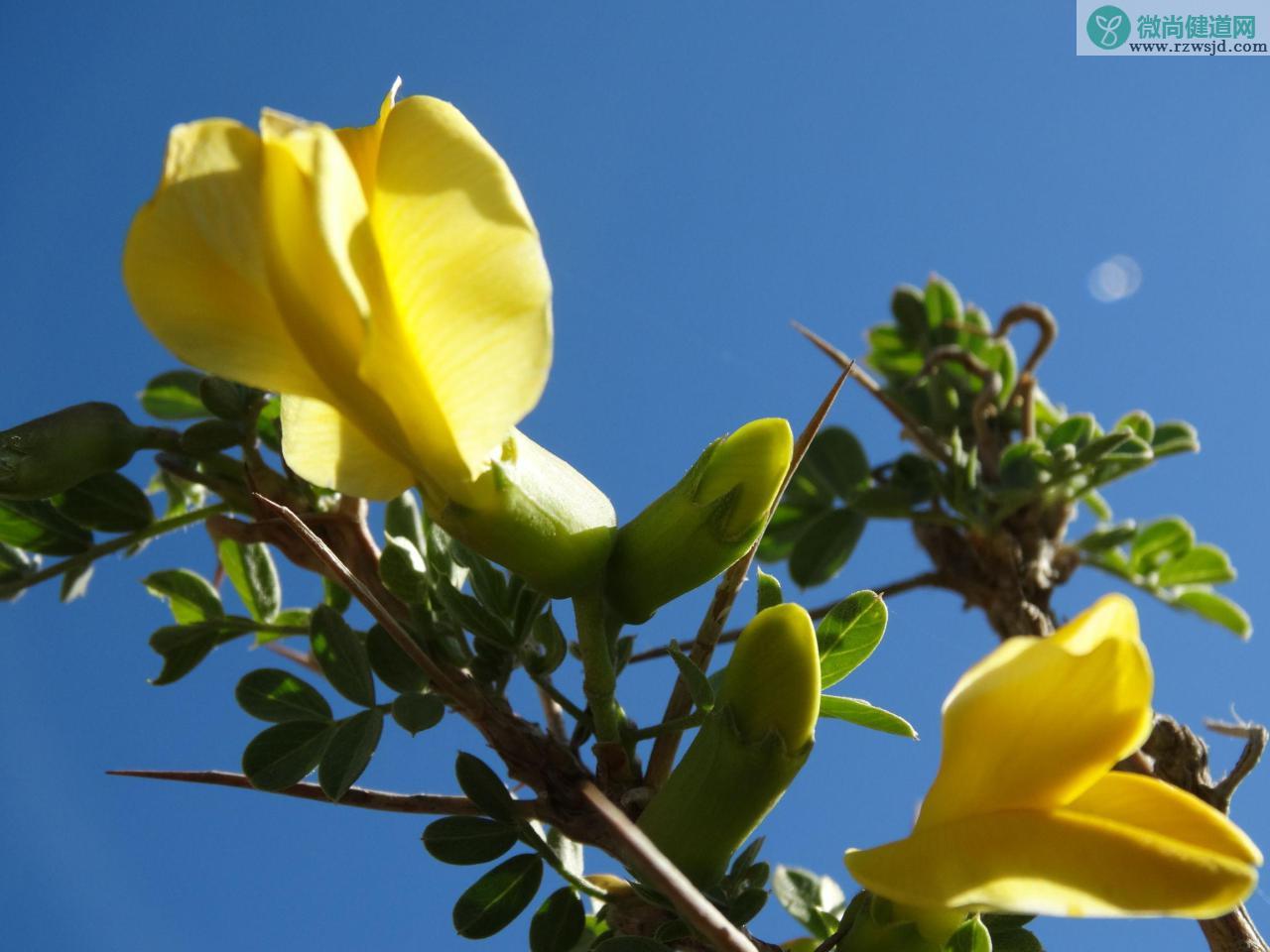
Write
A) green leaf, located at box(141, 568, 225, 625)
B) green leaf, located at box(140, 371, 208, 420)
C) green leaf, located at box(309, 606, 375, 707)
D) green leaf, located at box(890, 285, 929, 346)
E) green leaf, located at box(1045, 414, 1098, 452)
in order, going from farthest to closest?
green leaf, located at box(890, 285, 929, 346) < green leaf, located at box(1045, 414, 1098, 452) < green leaf, located at box(140, 371, 208, 420) < green leaf, located at box(141, 568, 225, 625) < green leaf, located at box(309, 606, 375, 707)

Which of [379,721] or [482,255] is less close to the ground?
[482,255]

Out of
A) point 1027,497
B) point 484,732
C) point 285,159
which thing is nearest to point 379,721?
point 484,732

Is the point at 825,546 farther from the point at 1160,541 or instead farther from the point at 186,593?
the point at 186,593

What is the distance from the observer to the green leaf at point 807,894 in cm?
65

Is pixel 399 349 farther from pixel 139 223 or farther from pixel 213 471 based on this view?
pixel 213 471

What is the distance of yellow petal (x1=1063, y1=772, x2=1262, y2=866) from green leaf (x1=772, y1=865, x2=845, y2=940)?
0.26 metres

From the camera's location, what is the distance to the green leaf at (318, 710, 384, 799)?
522 millimetres

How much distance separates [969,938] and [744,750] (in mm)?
130

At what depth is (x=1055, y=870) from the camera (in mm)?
378

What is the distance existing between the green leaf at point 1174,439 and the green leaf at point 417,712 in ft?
2.64

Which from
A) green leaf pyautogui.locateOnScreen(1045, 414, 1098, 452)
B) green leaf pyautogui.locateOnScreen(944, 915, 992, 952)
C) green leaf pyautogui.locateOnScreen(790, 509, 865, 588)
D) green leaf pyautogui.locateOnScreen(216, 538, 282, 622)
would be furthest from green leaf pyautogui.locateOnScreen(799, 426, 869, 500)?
green leaf pyautogui.locateOnScreen(944, 915, 992, 952)

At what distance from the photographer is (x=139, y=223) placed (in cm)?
41

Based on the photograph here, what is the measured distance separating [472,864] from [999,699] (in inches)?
10.9

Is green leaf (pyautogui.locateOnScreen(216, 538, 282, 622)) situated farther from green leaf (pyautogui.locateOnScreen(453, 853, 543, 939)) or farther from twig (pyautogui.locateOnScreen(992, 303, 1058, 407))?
twig (pyautogui.locateOnScreen(992, 303, 1058, 407))
